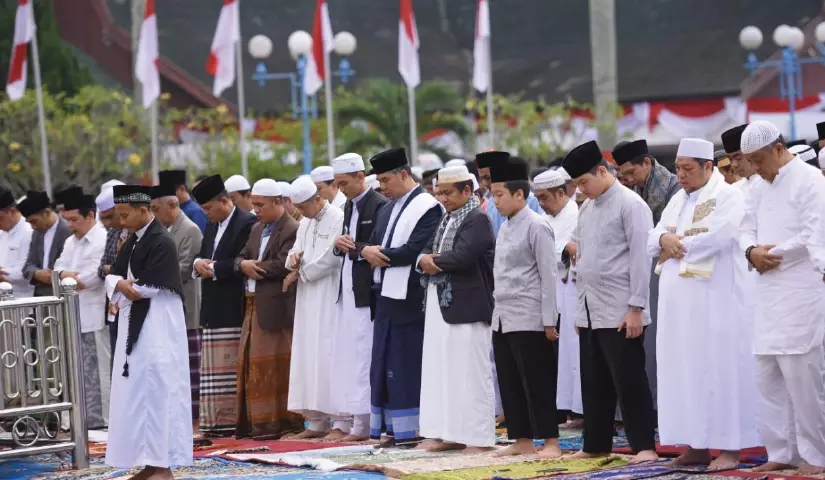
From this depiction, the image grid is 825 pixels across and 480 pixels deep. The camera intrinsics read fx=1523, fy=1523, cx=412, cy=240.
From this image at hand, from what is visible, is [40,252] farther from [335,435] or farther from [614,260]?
[614,260]

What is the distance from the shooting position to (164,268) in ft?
29.6

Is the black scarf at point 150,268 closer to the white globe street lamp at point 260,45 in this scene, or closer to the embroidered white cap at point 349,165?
the embroidered white cap at point 349,165

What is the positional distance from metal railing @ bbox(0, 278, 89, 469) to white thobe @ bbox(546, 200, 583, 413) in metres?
3.30

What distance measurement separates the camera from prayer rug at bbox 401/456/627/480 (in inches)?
328

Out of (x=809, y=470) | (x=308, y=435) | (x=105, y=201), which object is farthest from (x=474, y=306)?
(x=105, y=201)

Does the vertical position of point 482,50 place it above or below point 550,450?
above

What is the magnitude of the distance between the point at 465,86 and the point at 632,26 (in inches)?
183

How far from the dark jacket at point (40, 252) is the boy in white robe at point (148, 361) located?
13.6 feet

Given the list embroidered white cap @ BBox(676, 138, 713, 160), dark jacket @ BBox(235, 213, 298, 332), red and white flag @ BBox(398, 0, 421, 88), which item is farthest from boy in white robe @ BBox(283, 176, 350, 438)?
red and white flag @ BBox(398, 0, 421, 88)

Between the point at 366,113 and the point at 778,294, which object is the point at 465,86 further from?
the point at 778,294

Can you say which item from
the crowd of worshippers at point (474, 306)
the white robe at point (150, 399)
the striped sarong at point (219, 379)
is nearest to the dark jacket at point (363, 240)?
the crowd of worshippers at point (474, 306)

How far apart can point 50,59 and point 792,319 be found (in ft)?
93.9

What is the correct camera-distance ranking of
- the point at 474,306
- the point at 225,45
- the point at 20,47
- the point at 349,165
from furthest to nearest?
the point at 20,47
the point at 225,45
the point at 349,165
the point at 474,306

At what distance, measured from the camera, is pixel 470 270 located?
9742 mm
